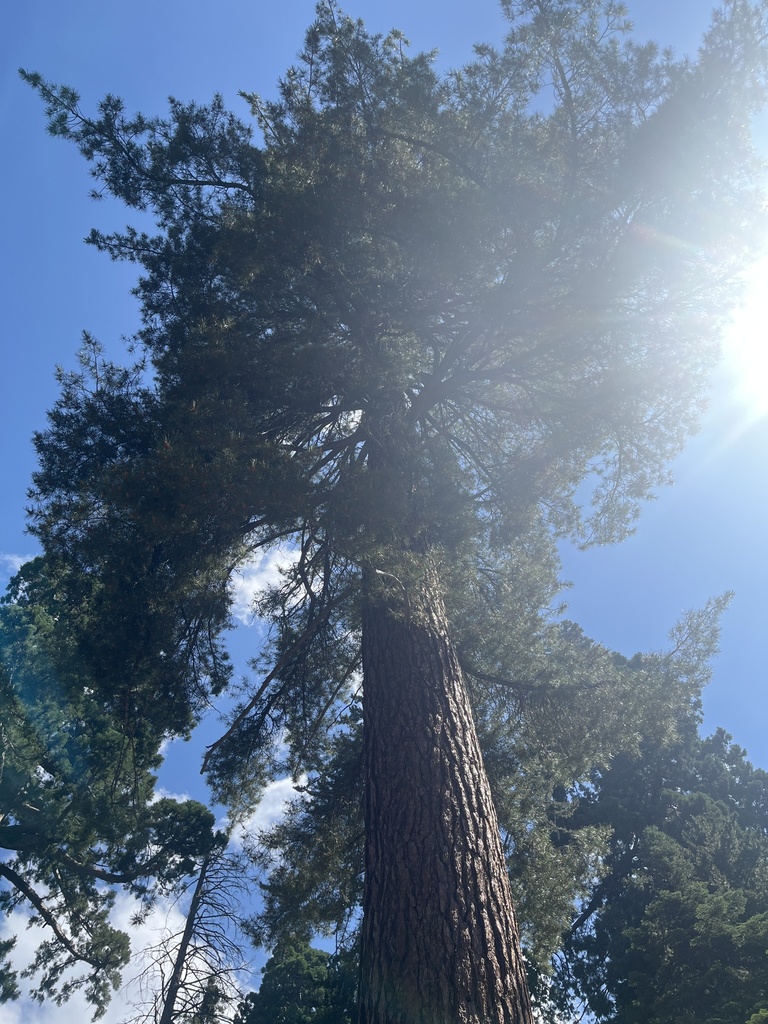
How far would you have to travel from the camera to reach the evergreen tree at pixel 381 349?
20.0ft

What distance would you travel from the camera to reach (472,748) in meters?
5.16

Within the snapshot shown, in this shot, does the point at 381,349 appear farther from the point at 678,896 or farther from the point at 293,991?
the point at 293,991

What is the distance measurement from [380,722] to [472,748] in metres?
0.70

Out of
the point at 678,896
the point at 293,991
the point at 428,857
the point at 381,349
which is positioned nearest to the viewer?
the point at 428,857

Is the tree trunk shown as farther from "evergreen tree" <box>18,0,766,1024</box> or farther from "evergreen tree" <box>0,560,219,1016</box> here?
"evergreen tree" <box>0,560,219,1016</box>

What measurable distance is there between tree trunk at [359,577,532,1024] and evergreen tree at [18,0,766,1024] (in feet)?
0.21

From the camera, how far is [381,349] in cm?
748

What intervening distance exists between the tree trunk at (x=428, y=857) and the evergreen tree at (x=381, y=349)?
0.06 metres

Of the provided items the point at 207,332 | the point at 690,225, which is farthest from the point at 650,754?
the point at 207,332

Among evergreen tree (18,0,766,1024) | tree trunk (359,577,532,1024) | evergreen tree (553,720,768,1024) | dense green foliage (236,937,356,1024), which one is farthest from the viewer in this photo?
dense green foliage (236,937,356,1024)

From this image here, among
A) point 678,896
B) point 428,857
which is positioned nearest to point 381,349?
point 428,857

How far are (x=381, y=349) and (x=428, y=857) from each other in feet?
16.3

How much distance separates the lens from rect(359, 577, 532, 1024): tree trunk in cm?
376

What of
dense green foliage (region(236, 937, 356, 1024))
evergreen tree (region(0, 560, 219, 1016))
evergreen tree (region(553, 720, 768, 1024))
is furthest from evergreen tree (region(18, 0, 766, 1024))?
dense green foliage (region(236, 937, 356, 1024))
